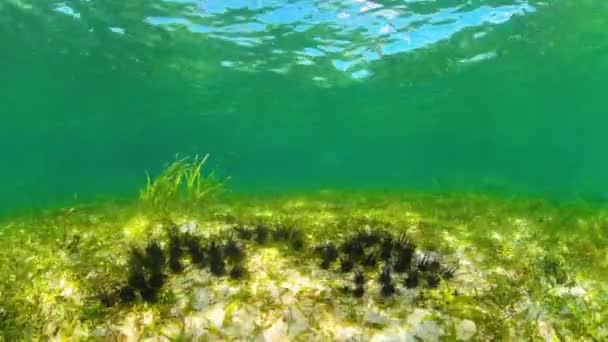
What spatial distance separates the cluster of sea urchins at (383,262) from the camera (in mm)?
4961

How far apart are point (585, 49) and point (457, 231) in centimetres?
3035

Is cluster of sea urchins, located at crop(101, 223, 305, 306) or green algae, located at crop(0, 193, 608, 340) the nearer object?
green algae, located at crop(0, 193, 608, 340)

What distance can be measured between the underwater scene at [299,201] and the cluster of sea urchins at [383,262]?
29mm

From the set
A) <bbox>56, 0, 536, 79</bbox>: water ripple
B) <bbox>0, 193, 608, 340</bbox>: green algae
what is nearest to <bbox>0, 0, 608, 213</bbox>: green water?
<bbox>56, 0, 536, 79</bbox>: water ripple

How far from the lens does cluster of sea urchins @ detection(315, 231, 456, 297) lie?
4.96m

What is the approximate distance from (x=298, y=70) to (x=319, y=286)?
2968cm

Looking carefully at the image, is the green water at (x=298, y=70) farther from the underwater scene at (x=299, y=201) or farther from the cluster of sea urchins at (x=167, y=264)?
the cluster of sea urchins at (x=167, y=264)

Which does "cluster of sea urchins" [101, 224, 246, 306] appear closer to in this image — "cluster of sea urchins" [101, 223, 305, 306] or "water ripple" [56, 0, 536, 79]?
"cluster of sea urchins" [101, 223, 305, 306]

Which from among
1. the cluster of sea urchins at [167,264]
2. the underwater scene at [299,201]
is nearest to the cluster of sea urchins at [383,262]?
the underwater scene at [299,201]

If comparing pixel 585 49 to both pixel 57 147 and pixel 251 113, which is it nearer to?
pixel 251 113

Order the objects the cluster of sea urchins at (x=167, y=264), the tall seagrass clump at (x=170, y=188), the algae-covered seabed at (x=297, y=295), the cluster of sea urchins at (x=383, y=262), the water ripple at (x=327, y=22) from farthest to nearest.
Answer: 1. the water ripple at (x=327, y=22)
2. the tall seagrass clump at (x=170, y=188)
3. the cluster of sea urchins at (x=383, y=262)
4. the cluster of sea urchins at (x=167, y=264)
5. the algae-covered seabed at (x=297, y=295)

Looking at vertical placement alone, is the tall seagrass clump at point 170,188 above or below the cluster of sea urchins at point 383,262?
above

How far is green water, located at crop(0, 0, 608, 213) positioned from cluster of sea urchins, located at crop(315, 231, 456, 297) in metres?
9.85

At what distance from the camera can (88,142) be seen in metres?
91.9
